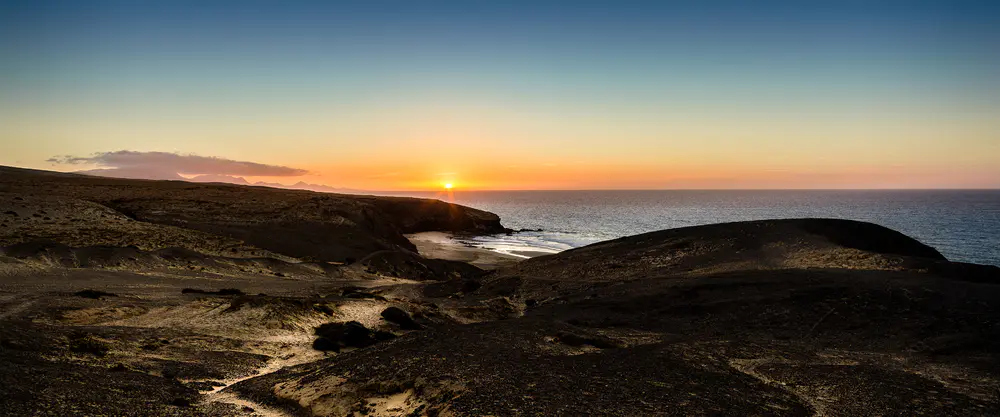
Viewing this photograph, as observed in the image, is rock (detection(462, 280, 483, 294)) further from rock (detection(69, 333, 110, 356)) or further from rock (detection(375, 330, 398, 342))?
rock (detection(69, 333, 110, 356))

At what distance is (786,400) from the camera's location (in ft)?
41.1

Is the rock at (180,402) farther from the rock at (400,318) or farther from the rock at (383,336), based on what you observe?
the rock at (400,318)

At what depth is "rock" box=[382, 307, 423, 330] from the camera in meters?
21.7

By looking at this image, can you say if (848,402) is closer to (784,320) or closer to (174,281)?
(784,320)

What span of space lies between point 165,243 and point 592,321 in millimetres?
32551

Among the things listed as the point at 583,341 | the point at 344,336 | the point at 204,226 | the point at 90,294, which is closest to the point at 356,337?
the point at 344,336

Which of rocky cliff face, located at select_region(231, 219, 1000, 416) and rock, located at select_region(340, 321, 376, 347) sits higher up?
rocky cliff face, located at select_region(231, 219, 1000, 416)

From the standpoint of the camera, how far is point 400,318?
21.9 m

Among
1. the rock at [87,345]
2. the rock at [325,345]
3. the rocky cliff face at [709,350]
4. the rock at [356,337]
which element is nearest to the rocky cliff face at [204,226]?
the rocky cliff face at [709,350]

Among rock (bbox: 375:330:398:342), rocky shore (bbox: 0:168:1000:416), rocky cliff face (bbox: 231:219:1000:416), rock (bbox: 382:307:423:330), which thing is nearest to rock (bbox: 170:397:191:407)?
rocky shore (bbox: 0:168:1000:416)

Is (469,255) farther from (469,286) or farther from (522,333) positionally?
(522,333)

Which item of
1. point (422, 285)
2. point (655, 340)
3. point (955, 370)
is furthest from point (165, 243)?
point (955, 370)

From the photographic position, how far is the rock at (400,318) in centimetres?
2169

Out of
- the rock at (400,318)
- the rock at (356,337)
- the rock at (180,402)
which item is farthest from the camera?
the rock at (400,318)
